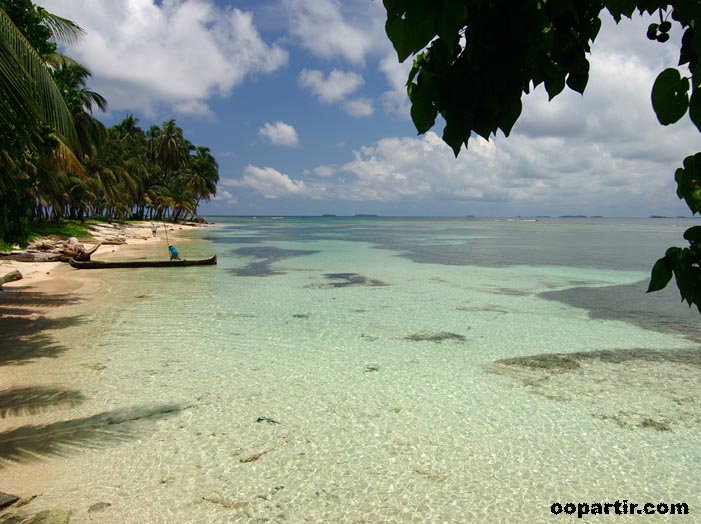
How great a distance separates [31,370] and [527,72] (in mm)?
7915

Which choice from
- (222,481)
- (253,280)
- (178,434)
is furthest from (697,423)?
(253,280)

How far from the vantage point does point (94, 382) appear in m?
6.37

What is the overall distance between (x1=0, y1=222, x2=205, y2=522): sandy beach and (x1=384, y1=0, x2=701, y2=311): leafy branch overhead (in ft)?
14.1

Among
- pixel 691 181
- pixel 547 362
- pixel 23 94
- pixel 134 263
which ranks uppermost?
pixel 23 94

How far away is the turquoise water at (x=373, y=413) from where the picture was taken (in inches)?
159

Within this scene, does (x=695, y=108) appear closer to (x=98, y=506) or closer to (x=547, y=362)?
(x=98, y=506)

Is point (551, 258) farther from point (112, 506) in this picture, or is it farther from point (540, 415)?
point (112, 506)

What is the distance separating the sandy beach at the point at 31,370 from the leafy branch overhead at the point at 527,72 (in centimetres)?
430

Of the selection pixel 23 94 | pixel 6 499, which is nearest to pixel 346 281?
pixel 23 94

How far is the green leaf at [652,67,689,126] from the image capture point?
0.96 m

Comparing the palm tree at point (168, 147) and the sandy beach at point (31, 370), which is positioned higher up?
the palm tree at point (168, 147)

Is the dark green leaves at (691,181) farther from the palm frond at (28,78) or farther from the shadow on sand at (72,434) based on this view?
the palm frond at (28,78)

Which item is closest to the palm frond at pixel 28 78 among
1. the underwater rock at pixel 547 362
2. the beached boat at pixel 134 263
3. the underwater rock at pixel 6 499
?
the underwater rock at pixel 6 499

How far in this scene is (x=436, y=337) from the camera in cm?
930
